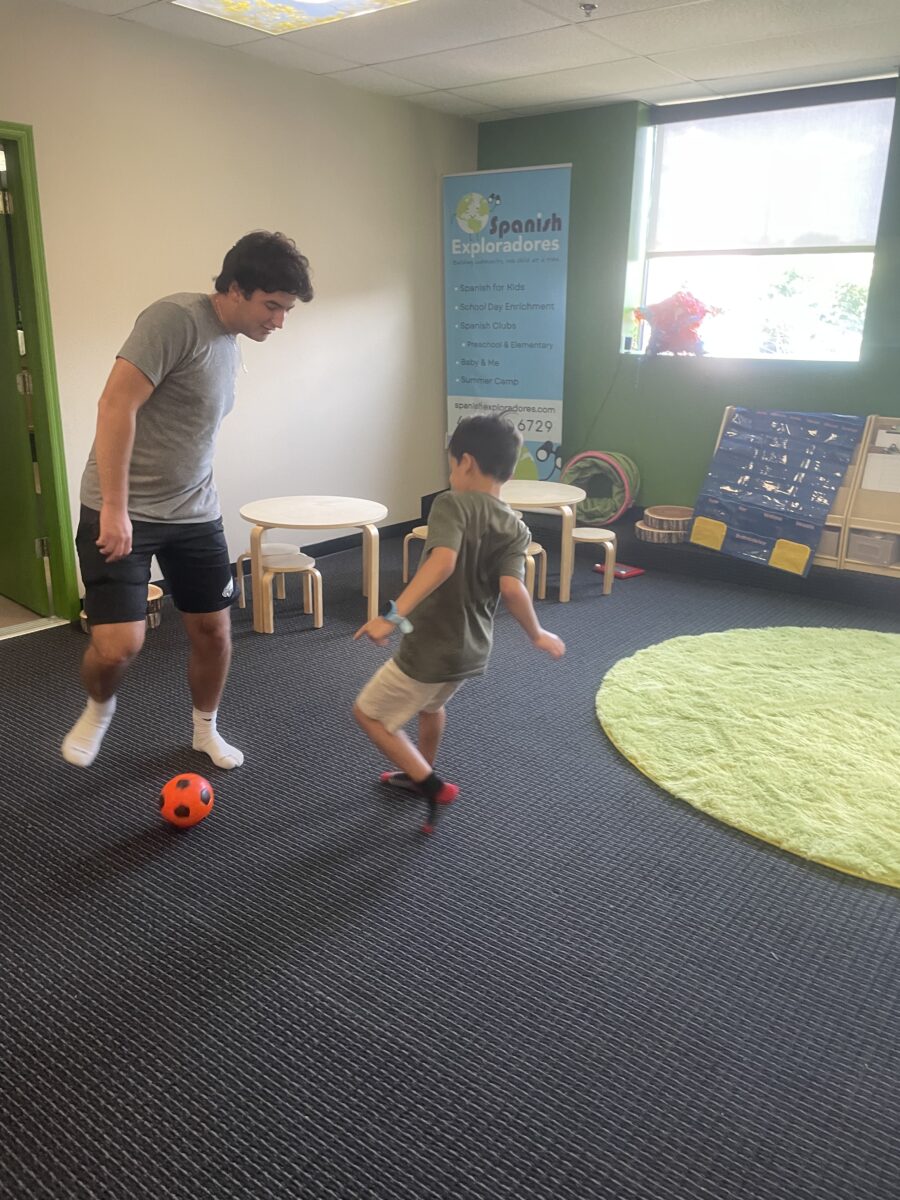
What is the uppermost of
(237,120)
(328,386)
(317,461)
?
(237,120)

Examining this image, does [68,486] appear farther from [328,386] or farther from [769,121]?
[769,121]

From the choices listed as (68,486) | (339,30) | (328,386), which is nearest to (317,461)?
(328,386)

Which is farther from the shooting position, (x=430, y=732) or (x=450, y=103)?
(x=450, y=103)

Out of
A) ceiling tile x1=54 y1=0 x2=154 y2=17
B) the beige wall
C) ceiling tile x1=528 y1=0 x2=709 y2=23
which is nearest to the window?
the beige wall

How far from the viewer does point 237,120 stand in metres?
4.24

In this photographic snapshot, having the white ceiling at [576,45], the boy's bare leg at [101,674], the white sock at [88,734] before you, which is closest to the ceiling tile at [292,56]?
the white ceiling at [576,45]

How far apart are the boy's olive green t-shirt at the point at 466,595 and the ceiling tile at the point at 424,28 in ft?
7.53

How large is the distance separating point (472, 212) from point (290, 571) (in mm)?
2637

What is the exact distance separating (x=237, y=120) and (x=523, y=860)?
12.0 feet

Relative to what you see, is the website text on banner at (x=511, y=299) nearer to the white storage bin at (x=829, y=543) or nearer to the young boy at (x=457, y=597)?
the white storage bin at (x=829, y=543)

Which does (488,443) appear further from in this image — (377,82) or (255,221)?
(377,82)

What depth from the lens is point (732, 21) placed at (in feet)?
11.7

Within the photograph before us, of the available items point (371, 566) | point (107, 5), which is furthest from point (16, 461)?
point (107, 5)

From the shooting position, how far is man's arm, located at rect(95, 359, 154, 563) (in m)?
2.12
